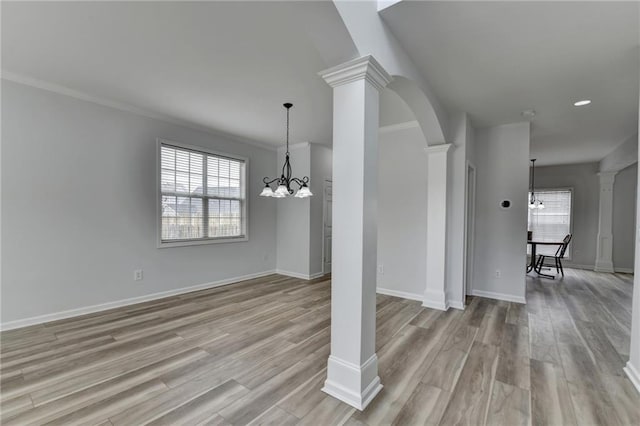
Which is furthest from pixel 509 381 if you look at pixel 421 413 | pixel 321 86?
pixel 321 86

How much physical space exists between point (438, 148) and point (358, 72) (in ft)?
7.51

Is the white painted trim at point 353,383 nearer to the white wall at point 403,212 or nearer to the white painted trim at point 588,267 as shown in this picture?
the white wall at point 403,212

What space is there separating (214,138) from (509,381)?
483cm

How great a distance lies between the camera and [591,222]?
675 cm

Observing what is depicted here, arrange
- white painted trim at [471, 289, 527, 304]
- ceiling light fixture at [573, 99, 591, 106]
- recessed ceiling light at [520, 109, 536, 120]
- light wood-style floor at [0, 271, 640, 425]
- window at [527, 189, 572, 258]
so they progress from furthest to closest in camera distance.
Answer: window at [527, 189, 572, 258]
white painted trim at [471, 289, 527, 304]
recessed ceiling light at [520, 109, 536, 120]
ceiling light fixture at [573, 99, 591, 106]
light wood-style floor at [0, 271, 640, 425]

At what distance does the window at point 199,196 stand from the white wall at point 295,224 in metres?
0.82

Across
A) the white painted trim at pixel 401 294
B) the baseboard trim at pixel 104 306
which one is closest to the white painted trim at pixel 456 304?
the white painted trim at pixel 401 294

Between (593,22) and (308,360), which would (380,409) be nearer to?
(308,360)

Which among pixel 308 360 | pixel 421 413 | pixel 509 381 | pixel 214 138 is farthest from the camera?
pixel 214 138

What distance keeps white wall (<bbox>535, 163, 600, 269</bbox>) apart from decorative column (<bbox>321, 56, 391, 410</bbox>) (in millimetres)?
7781

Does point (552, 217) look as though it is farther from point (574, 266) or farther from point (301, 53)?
point (301, 53)

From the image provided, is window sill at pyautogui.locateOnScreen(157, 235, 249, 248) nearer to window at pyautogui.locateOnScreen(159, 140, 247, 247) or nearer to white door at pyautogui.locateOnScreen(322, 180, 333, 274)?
window at pyautogui.locateOnScreen(159, 140, 247, 247)

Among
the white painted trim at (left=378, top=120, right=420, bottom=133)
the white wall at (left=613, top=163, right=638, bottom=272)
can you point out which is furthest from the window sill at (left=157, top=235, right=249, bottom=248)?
the white wall at (left=613, top=163, right=638, bottom=272)

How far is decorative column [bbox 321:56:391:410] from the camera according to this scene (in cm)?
178
